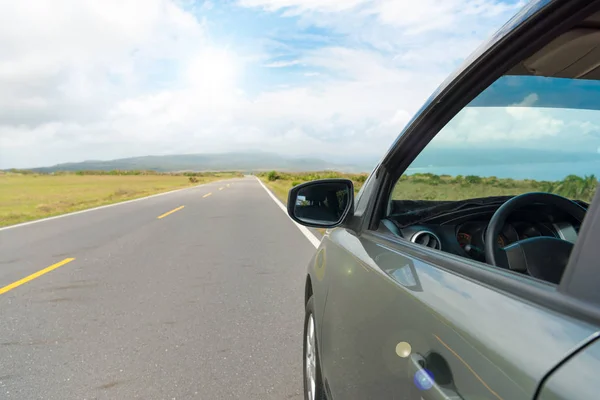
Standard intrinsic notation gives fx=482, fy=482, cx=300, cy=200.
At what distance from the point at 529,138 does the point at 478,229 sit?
27.6 inches

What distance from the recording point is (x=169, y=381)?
3.37m

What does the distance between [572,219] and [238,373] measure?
2.53 meters

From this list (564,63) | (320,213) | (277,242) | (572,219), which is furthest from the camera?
(277,242)

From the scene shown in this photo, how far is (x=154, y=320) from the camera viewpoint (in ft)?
15.4

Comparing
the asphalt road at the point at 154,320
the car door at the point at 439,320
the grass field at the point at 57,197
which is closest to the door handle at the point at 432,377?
the car door at the point at 439,320

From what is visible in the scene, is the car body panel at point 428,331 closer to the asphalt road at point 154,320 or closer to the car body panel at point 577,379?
the car body panel at point 577,379

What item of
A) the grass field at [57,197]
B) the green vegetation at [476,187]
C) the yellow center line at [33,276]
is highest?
the green vegetation at [476,187]

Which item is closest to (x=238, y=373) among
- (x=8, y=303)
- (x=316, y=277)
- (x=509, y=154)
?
(x=316, y=277)

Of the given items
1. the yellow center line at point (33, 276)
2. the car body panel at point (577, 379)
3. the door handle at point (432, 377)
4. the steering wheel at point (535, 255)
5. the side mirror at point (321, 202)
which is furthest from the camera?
the yellow center line at point (33, 276)

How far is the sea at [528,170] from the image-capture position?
4.92 ft

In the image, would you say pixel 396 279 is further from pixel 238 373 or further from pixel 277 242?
pixel 277 242

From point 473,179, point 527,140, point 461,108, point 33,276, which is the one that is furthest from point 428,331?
point 33,276

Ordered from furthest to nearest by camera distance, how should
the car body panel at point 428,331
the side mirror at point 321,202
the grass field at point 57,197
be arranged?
1. the grass field at point 57,197
2. the side mirror at point 321,202
3. the car body panel at point 428,331

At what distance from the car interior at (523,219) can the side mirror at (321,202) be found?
10.6 inches
